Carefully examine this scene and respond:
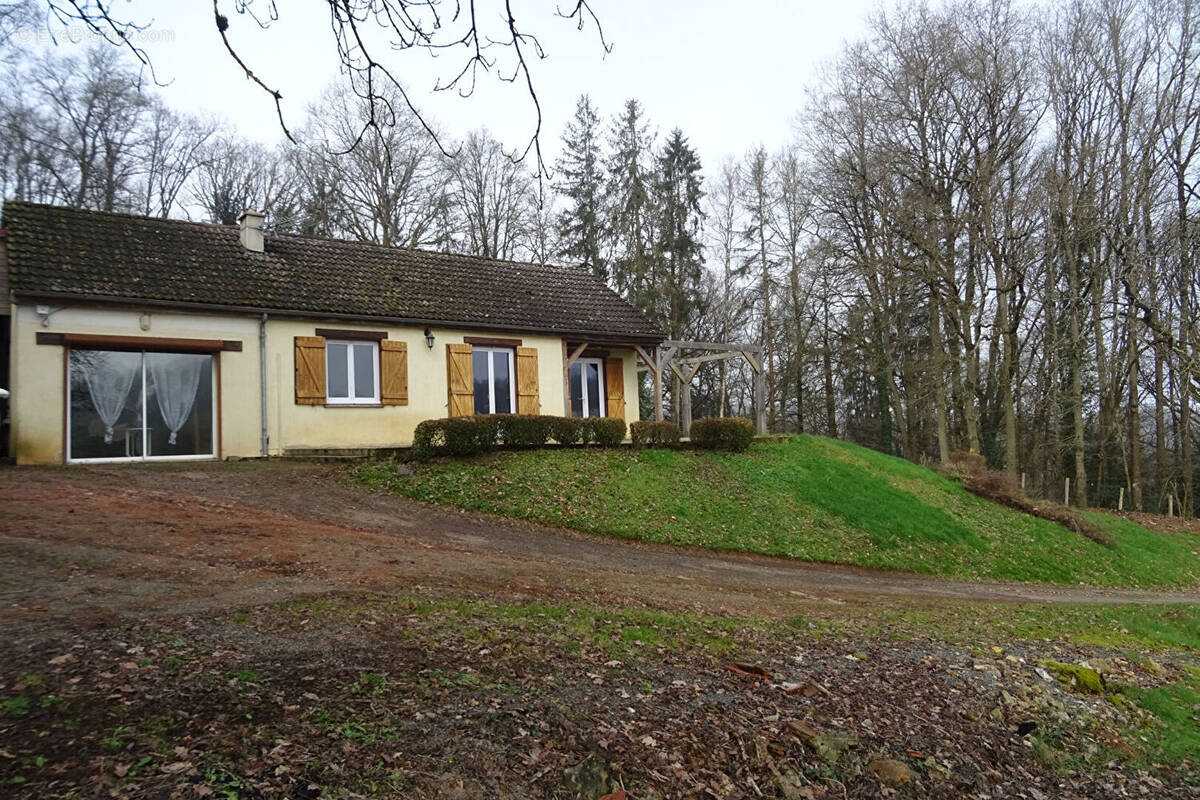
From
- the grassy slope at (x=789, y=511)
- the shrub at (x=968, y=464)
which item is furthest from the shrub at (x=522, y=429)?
the shrub at (x=968, y=464)

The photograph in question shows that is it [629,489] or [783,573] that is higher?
[629,489]

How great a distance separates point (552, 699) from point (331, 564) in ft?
14.1

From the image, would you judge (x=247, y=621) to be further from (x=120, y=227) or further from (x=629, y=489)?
(x=120, y=227)

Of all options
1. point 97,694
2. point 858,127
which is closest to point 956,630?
point 97,694

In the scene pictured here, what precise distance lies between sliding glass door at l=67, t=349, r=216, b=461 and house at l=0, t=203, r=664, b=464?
1.0 inches

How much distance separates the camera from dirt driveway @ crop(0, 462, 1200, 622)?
20.2ft

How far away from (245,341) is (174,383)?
1.56 m

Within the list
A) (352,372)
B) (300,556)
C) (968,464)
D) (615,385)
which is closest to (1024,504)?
(968,464)

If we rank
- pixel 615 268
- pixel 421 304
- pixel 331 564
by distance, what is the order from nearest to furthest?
pixel 331 564 < pixel 421 304 < pixel 615 268

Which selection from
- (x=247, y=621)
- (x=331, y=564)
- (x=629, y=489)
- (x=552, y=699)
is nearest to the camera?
(x=552, y=699)

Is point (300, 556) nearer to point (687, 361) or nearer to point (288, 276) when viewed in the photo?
point (288, 276)

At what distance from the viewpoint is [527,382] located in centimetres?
1828

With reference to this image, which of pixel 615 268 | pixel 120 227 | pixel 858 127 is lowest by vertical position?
pixel 120 227

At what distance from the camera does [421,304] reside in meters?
17.4
